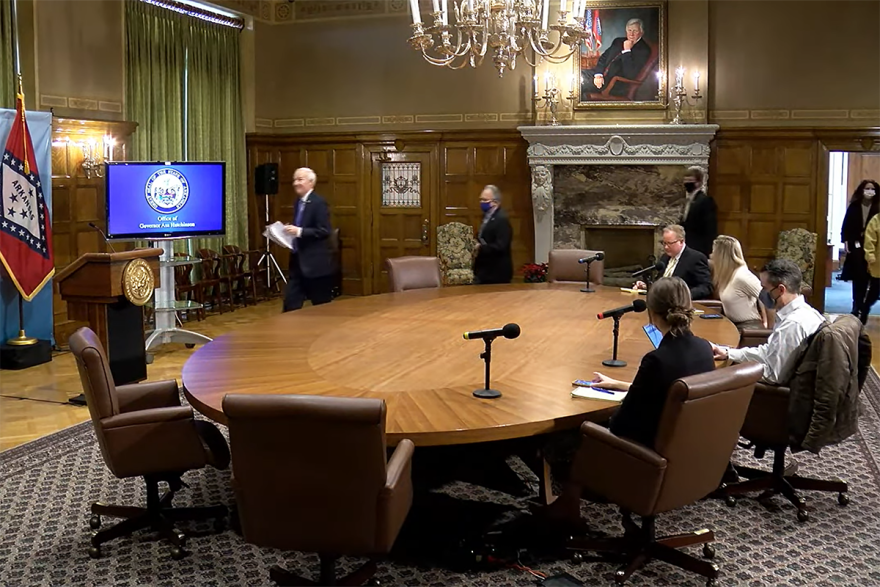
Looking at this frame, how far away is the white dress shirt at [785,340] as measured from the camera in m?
3.85

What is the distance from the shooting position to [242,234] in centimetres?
1080

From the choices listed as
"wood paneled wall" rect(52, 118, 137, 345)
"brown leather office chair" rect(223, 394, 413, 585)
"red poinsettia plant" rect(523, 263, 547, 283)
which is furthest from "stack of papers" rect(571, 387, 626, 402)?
"red poinsettia plant" rect(523, 263, 547, 283)

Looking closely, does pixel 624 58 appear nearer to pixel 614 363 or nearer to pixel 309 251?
pixel 309 251

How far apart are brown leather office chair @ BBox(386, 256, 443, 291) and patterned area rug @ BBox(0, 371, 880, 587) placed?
90.0 inches

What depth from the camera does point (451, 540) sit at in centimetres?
355

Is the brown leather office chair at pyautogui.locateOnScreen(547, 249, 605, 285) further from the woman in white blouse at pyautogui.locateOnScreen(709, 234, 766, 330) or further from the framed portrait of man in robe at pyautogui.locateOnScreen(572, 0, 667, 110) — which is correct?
the framed portrait of man in robe at pyautogui.locateOnScreen(572, 0, 667, 110)

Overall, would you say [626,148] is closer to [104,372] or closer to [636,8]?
[636,8]

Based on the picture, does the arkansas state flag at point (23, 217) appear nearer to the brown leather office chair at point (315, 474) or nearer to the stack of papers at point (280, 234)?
the stack of papers at point (280, 234)

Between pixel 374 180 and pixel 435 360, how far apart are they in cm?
725

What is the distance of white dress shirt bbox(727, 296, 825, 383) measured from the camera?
385cm

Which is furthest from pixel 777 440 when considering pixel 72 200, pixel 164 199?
pixel 72 200

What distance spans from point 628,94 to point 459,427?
7.73 meters

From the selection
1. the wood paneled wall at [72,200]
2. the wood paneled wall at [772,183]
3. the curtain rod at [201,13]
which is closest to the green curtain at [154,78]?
the curtain rod at [201,13]

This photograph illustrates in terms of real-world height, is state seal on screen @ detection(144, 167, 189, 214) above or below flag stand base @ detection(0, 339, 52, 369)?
above
